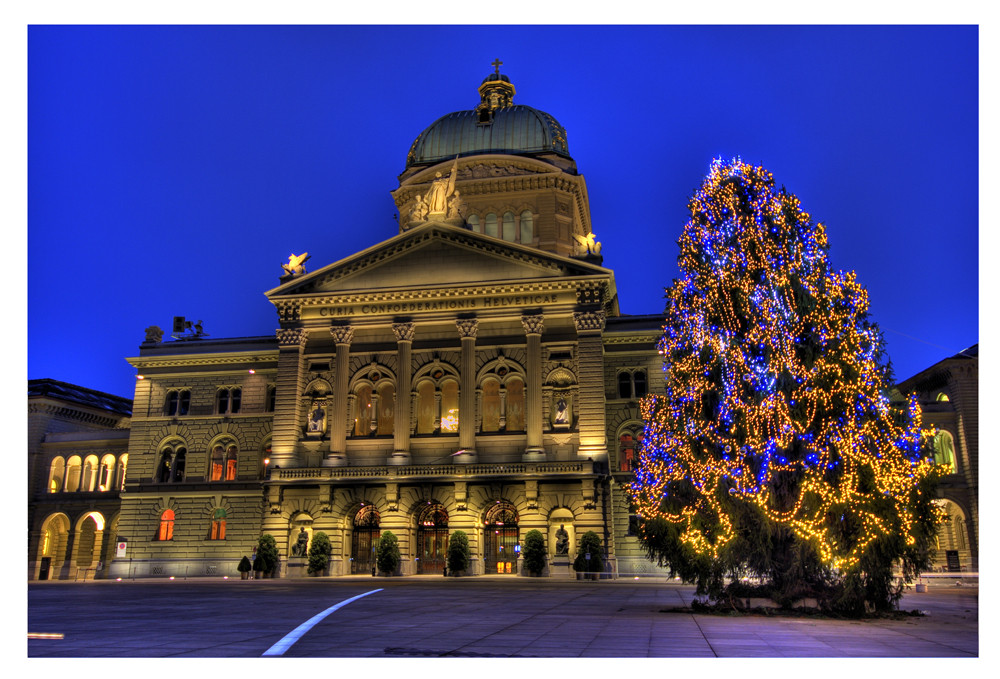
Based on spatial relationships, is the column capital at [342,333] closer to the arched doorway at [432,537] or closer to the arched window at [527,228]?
the arched doorway at [432,537]

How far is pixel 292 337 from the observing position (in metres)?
49.9

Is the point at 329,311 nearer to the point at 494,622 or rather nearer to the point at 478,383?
the point at 478,383

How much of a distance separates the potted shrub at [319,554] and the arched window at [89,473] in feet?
77.2

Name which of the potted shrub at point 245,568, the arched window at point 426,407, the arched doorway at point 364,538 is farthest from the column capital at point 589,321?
the potted shrub at point 245,568

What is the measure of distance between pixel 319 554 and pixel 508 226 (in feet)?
87.7

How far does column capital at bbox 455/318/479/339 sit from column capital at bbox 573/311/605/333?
5672 mm

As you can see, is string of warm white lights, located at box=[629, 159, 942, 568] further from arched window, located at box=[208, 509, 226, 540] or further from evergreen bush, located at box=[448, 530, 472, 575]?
arched window, located at box=[208, 509, 226, 540]

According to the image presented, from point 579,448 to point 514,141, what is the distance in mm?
27217

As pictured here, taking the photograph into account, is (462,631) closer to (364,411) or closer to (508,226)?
(364,411)

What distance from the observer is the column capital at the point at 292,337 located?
49.8m

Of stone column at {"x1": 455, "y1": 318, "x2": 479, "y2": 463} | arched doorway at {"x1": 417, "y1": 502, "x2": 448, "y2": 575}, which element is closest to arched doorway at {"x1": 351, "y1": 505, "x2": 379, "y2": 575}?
arched doorway at {"x1": 417, "y1": 502, "x2": 448, "y2": 575}

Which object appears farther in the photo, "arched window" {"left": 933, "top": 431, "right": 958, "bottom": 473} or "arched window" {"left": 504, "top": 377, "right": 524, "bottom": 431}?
"arched window" {"left": 933, "top": 431, "right": 958, "bottom": 473}

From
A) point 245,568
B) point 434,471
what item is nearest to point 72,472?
point 245,568

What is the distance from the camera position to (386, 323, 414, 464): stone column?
152 ft
